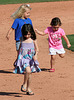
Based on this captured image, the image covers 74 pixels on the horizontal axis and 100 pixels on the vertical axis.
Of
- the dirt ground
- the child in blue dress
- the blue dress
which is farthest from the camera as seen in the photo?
the dirt ground

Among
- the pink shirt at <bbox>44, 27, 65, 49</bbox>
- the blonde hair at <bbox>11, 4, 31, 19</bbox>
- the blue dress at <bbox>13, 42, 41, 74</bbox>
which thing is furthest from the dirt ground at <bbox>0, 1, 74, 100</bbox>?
the blonde hair at <bbox>11, 4, 31, 19</bbox>

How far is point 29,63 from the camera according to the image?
8680 mm

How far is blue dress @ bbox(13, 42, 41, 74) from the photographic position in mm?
8633

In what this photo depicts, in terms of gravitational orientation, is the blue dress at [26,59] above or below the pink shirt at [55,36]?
below

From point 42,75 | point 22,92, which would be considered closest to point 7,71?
point 42,75

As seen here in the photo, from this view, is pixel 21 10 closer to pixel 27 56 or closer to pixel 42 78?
pixel 27 56

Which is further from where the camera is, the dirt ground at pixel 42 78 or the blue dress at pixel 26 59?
the dirt ground at pixel 42 78

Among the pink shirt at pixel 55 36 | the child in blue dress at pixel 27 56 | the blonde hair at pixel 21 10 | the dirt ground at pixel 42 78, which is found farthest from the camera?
the pink shirt at pixel 55 36

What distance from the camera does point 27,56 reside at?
28.7ft

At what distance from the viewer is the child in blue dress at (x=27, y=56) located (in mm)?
8492

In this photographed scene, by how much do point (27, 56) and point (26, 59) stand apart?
84 millimetres

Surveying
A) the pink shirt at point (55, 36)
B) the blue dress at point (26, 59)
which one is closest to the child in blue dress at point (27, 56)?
the blue dress at point (26, 59)

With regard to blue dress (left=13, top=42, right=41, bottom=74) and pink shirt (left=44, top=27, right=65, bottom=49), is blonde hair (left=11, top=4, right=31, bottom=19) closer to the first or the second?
pink shirt (left=44, top=27, right=65, bottom=49)

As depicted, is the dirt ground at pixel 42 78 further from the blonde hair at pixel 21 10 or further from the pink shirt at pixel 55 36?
the blonde hair at pixel 21 10
